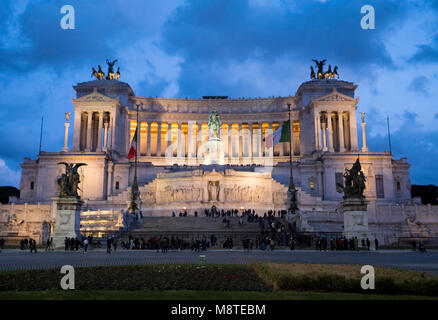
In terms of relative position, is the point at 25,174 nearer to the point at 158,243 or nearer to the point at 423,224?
the point at 158,243

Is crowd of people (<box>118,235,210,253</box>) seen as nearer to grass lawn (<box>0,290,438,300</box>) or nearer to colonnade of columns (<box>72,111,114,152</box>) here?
grass lawn (<box>0,290,438,300</box>)

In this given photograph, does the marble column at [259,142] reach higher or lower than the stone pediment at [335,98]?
lower

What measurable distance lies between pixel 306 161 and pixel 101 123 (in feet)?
132

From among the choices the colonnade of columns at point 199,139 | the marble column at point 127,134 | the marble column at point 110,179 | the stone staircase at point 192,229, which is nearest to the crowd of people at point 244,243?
the stone staircase at point 192,229

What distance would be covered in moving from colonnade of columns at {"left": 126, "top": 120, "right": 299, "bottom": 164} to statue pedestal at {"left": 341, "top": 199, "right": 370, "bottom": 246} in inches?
2193

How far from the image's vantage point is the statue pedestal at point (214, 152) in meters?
71.9

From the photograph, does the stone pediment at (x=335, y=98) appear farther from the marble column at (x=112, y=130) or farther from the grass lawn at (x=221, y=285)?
the grass lawn at (x=221, y=285)

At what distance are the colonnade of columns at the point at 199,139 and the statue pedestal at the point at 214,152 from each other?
673 inches

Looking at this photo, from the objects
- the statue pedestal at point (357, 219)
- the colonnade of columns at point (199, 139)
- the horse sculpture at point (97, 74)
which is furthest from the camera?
the horse sculpture at point (97, 74)

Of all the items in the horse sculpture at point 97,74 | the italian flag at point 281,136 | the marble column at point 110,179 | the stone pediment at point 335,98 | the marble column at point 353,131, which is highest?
the horse sculpture at point 97,74

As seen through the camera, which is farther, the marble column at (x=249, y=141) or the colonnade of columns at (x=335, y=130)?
the marble column at (x=249, y=141)

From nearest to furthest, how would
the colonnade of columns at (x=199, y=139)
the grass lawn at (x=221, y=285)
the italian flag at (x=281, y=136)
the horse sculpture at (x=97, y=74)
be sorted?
the grass lawn at (x=221, y=285) < the italian flag at (x=281, y=136) < the colonnade of columns at (x=199, y=139) < the horse sculpture at (x=97, y=74)

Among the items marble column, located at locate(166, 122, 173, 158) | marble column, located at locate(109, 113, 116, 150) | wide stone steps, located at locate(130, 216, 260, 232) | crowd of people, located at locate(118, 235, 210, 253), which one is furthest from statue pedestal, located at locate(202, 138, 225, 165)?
crowd of people, located at locate(118, 235, 210, 253)

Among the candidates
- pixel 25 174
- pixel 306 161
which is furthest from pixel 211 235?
pixel 25 174
